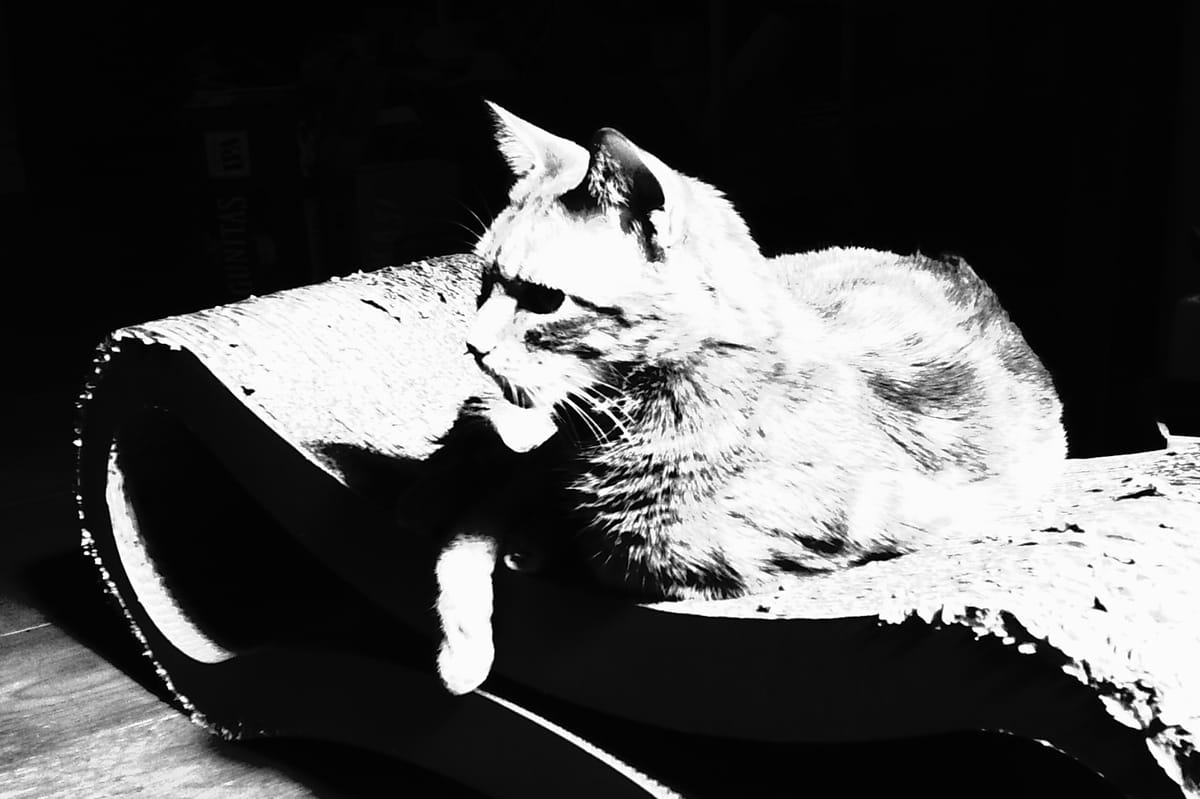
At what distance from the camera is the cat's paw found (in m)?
0.97

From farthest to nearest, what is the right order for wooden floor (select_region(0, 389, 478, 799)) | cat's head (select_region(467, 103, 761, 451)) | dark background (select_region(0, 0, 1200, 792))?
dark background (select_region(0, 0, 1200, 792))
wooden floor (select_region(0, 389, 478, 799))
cat's head (select_region(467, 103, 761, 451))

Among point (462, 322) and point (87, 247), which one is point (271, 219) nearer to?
point (462, 322)

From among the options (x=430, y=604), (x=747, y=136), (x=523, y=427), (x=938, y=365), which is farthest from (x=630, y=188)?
(x=747, y=136)

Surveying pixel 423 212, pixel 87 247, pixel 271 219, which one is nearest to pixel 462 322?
pixel 423 212

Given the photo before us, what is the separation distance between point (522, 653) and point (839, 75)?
986 millimetres

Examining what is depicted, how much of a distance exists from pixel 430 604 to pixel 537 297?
13.2 inches

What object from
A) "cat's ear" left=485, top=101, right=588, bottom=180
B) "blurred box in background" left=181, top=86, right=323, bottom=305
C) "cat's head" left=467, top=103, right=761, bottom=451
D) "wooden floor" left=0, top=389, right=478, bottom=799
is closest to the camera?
"cat's head" left=467, top=103, right=761, bottom=451

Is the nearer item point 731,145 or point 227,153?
point 731,145

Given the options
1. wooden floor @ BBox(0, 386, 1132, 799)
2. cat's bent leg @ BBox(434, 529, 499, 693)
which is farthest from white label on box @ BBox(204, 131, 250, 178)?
cat's bent leg @ BBox(434, 529, 499, 693)

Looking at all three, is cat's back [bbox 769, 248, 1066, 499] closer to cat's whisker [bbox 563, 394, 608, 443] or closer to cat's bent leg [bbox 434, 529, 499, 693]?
cat's whisker [bbox 563, 394, 608, 443]

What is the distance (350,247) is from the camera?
2.34 m

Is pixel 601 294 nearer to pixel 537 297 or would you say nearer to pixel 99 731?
pixel 537 297

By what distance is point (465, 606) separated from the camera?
0.96 m

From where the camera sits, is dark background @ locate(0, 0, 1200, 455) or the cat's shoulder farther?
dark background @ locate(0, 0, 1200, 455)
